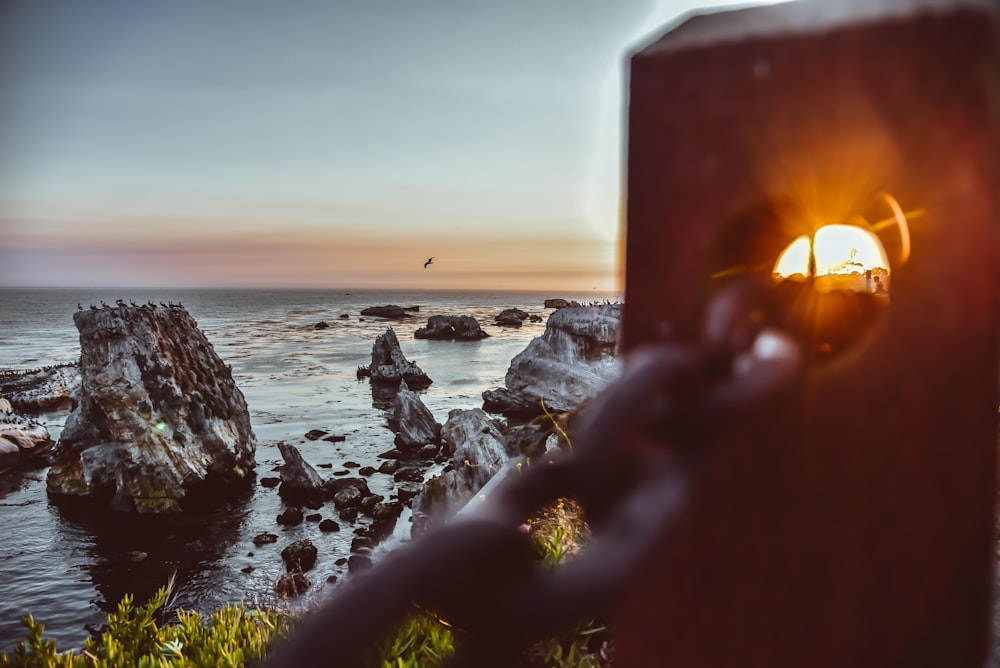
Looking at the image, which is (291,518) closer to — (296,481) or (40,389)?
(296,481)

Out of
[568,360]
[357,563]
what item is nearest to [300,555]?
[357,563]

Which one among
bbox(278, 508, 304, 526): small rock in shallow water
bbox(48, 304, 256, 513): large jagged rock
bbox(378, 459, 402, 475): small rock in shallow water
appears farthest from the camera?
bbox(378, 459, 402, 475): small rock in shallow water

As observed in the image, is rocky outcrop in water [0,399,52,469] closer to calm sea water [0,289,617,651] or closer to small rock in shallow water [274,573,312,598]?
calm sea water [0,289,617,651]

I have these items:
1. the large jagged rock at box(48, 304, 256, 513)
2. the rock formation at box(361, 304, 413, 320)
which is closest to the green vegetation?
the large jagged rock at box(48, 304, 256, 513)

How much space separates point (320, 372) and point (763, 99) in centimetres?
3858

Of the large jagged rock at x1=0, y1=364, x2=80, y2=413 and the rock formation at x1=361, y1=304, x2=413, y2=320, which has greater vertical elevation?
the rock formation at x1=361, y1=304, x2=413, y2=320

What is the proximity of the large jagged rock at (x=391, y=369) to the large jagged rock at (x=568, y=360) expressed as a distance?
33.0ft

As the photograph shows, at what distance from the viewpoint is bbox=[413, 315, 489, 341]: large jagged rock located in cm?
5722

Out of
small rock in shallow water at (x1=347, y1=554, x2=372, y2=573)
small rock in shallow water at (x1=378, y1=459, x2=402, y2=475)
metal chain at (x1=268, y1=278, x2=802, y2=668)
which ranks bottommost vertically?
small rock in shallow water at (x1=347, y1=554, x2=372, y2=573)

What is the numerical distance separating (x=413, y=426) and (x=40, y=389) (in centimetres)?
2310

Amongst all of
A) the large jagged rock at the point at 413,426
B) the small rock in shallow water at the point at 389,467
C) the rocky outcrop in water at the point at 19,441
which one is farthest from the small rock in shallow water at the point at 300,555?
the rocky outcrop in water at the point at 19,441

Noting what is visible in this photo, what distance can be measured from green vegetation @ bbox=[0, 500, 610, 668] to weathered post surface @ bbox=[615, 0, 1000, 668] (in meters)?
2.60

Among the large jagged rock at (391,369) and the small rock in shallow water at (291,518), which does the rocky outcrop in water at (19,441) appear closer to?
the small rock in shallow water at (291,518)

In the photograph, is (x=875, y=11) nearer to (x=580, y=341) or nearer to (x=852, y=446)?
(x=852, y=446)
